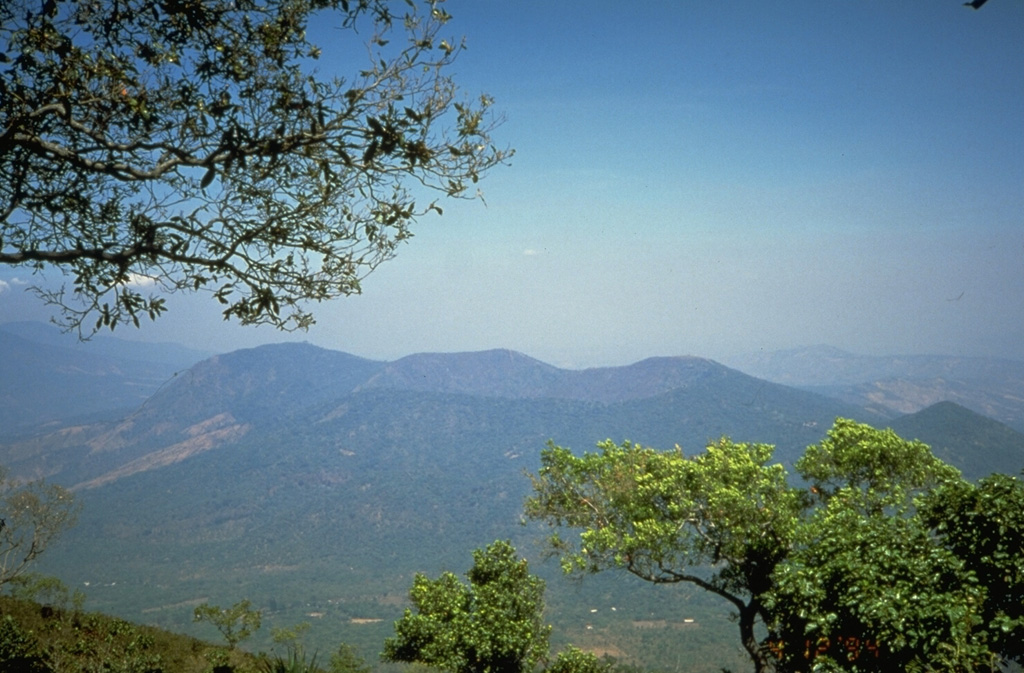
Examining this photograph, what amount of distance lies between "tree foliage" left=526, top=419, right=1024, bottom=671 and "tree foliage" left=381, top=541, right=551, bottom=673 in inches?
158

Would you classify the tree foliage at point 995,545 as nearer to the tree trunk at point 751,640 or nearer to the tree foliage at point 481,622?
the tree trunk at point 751,640

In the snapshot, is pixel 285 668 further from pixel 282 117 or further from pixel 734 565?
pixel 734 565

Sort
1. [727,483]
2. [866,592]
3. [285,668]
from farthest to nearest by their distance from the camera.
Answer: [727,483] → [285,668] → [866,592]

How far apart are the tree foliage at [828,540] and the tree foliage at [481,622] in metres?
4.01

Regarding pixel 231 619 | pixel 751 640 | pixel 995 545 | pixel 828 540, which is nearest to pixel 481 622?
pixel 751 640

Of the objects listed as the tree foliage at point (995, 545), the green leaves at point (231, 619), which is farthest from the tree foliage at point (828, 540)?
the green leaves at point (231, 619)

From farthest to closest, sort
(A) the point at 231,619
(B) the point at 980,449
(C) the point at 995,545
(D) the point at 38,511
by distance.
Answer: (B) the point at 980,449 → (D) the point at 38,511 → (A) the point at 231,619 → (C) the point at 995,545

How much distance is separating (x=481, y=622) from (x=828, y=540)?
1174cm

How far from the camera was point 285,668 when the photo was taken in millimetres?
10000

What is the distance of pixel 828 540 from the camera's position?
10.2 meters

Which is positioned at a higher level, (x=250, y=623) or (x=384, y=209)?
(x=384, y=209)

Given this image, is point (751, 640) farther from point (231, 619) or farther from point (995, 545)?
point (231, 619)

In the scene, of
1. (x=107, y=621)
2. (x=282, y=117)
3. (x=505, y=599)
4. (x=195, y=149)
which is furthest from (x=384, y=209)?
(x=107, y=621)

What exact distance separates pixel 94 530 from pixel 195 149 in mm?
249006
